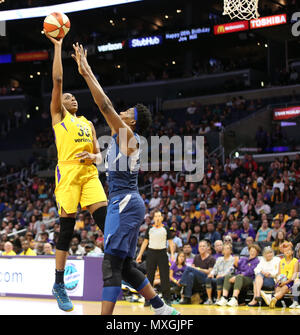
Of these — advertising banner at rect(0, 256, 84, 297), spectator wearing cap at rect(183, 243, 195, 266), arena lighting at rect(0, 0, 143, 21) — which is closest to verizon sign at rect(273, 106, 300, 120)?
arena lighting at rect(0, 0, 143, 21)

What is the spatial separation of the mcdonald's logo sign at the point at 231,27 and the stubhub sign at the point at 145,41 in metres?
3.15

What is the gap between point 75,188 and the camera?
6531mm

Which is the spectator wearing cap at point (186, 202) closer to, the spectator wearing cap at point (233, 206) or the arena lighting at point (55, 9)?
the spectator wearing cap at point (233, 206)

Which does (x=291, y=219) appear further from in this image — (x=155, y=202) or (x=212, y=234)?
(x=155, y=202)

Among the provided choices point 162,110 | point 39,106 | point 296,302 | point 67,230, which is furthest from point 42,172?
point 67,230

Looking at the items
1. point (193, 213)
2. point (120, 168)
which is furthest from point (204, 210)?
point (120, 168)

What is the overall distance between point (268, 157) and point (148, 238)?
10638mm

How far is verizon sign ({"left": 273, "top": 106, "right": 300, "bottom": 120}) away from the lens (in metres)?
22.7

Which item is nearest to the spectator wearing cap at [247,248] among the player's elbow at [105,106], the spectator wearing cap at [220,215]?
the spectator wearing cap at [220,215]

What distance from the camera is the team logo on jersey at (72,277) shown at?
1226 centimetres

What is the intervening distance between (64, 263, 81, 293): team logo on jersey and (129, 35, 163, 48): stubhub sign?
18533mm

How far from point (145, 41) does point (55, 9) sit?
519cm

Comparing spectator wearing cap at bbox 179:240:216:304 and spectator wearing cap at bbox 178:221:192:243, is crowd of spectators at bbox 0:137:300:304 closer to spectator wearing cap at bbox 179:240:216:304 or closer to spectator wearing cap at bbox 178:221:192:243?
spectator wearing cap at bbox 178:221:192:243

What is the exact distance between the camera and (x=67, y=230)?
21.4 ft
